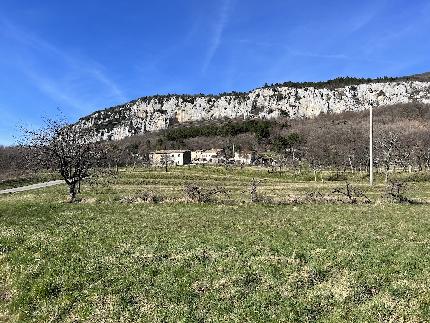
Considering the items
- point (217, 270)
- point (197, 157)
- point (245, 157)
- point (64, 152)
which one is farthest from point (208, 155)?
point (217, 270)

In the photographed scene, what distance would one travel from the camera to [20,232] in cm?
2534

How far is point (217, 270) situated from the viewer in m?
16.1

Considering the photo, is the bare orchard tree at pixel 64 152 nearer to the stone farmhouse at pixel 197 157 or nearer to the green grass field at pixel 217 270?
the green grass field at pixel 217 270

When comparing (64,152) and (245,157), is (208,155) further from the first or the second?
(64,152)

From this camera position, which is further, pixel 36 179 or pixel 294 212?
pixel 36 179

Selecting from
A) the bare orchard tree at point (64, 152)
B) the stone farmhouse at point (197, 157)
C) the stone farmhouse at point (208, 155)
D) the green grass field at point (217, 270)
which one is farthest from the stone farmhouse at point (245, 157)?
the green grass field at point (217, 270)

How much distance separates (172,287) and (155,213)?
1812cm

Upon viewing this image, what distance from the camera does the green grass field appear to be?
12.8 metres

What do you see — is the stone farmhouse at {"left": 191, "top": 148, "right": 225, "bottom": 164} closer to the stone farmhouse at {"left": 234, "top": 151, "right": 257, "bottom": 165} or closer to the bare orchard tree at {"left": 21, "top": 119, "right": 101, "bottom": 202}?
the stone farmhouse at {"left": 234, "top": 151, "right": 257, "bottom": 165}

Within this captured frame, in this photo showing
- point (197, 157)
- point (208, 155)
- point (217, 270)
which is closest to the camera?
point (217, 270)

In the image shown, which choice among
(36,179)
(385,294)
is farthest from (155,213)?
(36,179)

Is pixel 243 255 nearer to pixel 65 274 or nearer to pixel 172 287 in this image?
pixel 172 287

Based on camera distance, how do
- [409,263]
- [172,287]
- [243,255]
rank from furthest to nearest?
[243,255]
[409,263]
[172,287]

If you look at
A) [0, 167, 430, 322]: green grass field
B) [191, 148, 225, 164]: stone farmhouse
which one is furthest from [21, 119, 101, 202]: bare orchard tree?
[191, 148, 225, 164]: stone farmhouse
